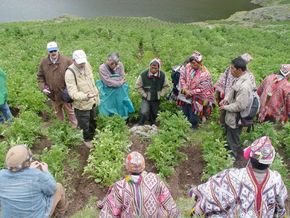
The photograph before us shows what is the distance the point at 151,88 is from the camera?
8.92m

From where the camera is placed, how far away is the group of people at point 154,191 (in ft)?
15.2

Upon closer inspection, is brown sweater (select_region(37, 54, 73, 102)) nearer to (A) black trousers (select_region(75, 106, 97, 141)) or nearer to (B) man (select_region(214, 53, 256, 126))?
(A) black trousers (select_region(75, 106, 97, 141))

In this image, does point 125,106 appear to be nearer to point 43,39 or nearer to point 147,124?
point 147,124

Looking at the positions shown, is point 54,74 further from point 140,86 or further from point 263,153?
point 263,153

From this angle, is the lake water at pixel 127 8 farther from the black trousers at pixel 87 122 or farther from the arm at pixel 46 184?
the arm at pixel 46 184

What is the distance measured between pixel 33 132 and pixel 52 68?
1.39 metres

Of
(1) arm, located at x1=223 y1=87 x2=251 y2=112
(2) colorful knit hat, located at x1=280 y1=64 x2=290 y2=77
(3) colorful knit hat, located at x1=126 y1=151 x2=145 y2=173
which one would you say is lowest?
(3) colorful knit hat, located at x1=126 y1=151 x2=145 y2=173

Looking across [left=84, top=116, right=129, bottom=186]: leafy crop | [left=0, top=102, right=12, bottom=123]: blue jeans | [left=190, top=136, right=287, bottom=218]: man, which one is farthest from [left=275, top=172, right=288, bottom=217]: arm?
[left=0, top=102, right=12, bottom=123]: blue jeans

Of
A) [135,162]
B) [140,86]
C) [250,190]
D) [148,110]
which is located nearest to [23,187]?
[135,162]

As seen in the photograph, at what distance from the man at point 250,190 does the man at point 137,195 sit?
588mm

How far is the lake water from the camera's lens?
4697cm

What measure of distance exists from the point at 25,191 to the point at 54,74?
12.2ft

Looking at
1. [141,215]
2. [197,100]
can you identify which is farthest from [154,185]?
[197,100]

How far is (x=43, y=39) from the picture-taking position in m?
22.1
